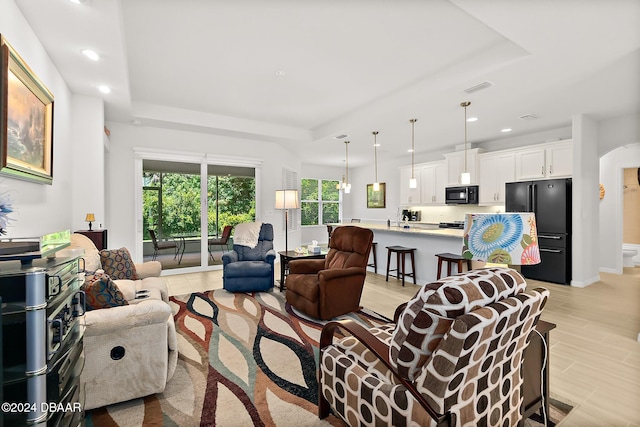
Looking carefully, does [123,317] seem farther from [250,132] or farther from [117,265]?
[250,132]

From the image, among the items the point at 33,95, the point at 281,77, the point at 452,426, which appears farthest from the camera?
the point at 281,77

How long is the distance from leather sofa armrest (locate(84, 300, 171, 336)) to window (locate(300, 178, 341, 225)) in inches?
300

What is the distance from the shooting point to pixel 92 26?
2412 mm

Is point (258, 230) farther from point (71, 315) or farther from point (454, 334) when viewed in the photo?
point (454, 334)

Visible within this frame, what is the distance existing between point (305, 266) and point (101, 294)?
2.39m

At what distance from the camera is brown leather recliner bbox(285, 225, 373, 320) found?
3.26 meters

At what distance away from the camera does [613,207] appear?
5.97 m

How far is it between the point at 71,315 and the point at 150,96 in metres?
4.09

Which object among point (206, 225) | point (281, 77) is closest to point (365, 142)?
point (281, 77)

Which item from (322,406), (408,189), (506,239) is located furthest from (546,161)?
(322,406)

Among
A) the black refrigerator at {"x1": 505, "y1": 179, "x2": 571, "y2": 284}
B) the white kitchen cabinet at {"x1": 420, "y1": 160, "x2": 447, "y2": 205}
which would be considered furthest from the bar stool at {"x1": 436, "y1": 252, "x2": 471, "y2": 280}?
the white kitchen cabinet at {"x1": 420, "y1": 160, "x2": 447, "y2": 205}

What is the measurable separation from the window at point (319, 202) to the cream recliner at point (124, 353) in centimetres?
764

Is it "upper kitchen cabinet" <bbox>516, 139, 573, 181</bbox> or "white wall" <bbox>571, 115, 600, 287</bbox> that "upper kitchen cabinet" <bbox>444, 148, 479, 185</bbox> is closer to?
"upper kitchen cabinet" <bbox>516, 139, 573, 181</bbox>

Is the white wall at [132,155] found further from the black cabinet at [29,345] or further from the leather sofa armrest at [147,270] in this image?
the black cabinet at [29,345]
